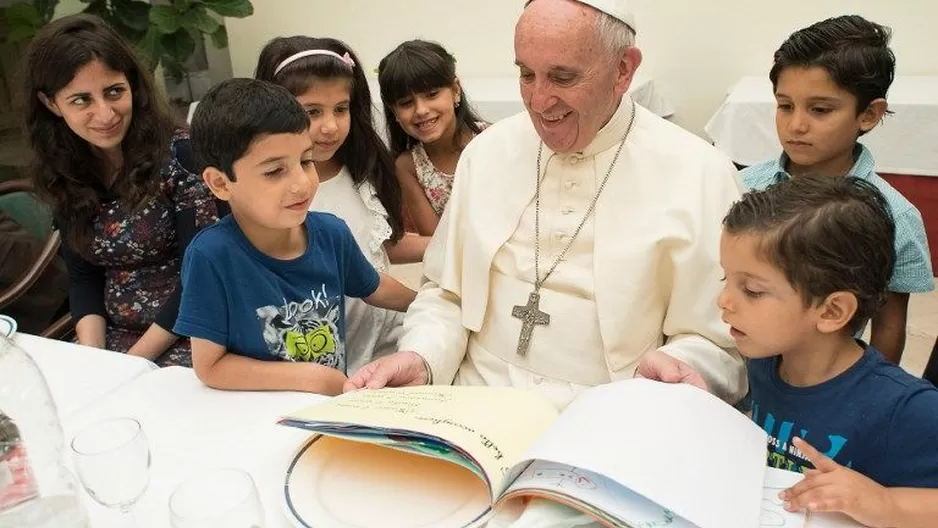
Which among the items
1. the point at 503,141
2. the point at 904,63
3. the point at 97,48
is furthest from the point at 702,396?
the point at 904,63

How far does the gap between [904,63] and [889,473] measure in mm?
4524

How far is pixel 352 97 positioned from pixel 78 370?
128 centimetres

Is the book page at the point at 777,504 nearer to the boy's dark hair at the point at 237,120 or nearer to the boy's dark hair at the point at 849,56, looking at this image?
the boy's dark hair at the point at 237,120

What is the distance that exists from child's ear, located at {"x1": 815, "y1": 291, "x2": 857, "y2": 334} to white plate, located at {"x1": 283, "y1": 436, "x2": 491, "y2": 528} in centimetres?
76

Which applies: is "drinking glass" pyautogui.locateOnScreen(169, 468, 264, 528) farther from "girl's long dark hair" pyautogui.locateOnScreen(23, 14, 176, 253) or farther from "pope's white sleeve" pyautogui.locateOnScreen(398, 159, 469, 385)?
"girl's long dark hair" pyautogui.locateOnScreen(23, 14, 176, 253)

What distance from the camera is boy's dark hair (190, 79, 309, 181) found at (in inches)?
70.1

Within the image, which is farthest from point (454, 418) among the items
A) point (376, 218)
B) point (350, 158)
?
point (350, 158)

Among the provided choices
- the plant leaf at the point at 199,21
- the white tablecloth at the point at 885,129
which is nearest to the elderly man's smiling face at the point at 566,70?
A: the white tablecloth at the point at 885,129

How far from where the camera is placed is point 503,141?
2391 mm

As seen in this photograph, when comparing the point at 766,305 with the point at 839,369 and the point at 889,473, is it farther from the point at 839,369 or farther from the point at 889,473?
the point at 889,473

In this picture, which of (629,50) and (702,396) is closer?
(702,396)

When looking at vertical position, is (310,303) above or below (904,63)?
below

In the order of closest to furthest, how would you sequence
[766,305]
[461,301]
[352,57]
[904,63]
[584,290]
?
1. [766,305]
2. [584,290]
3. [461,301]
4. [352,57]
5. [904,63]

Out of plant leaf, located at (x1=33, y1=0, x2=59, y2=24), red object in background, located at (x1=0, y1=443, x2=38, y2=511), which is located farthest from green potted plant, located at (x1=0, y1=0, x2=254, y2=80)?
red object in background, located at (x1=0, y1=443, x2=38, y2=511)
